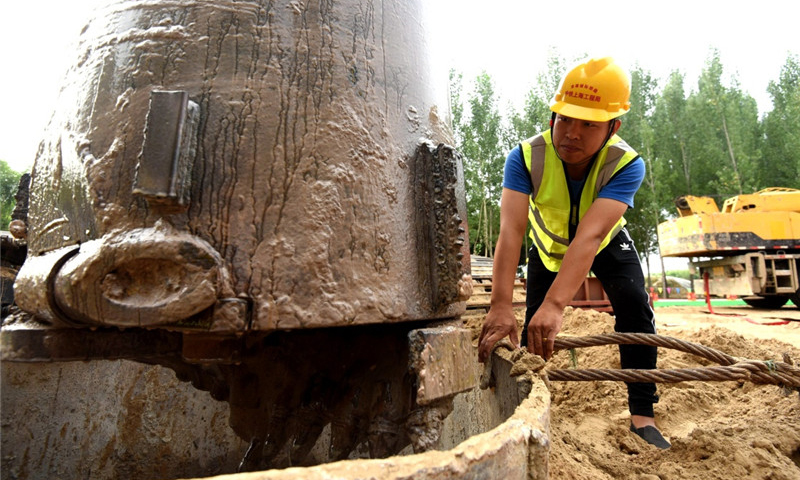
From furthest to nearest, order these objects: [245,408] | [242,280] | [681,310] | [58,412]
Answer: [681,310]
[58,412]
[245,408]
[242,280]

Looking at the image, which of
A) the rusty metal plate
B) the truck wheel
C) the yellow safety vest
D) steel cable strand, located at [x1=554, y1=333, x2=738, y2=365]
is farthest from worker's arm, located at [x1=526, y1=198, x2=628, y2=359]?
the truck wheel

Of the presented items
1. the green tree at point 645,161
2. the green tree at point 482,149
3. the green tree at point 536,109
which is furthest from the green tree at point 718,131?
the green tree at point 482,149

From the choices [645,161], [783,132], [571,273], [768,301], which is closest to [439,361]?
[571,273]

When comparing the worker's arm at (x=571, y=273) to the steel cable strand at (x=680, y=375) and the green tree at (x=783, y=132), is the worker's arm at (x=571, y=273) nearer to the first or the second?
the steel cable strand at (x=680, y=375)

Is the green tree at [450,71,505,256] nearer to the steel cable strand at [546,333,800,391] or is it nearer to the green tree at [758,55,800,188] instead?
the green tree at [758,55,800,188]

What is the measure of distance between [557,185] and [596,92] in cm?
54

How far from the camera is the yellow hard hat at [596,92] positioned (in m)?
2.37

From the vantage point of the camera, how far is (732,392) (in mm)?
3518

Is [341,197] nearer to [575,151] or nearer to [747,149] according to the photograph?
[575,151]

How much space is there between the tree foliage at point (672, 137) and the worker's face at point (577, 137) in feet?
60.1

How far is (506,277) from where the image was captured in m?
2.51

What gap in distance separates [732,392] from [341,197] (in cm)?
337

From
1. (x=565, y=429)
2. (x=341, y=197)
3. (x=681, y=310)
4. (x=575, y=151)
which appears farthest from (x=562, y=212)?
(x=681, y=310)

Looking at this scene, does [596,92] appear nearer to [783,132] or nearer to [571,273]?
[571,273]
